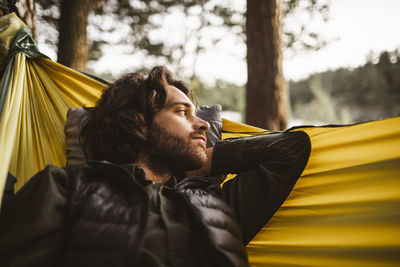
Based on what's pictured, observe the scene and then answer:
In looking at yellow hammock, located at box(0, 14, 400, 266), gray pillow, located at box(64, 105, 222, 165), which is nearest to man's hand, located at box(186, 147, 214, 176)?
gray pillow, located at box(64, 105, 222, 165)

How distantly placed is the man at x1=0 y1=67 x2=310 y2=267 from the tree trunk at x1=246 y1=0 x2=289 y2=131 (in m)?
1.58

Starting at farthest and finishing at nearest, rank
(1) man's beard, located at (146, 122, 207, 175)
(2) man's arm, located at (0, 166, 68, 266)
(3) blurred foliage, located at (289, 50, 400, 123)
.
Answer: (3) blurred foliage, located at (289, 50, 400, 123), (1) man's beard, located at (146, 122, 207, 175), (2) man's arm, located at (0, 166, 68, 266)

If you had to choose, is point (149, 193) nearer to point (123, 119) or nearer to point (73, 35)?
point (123, 119)

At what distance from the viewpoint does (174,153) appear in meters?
1.12

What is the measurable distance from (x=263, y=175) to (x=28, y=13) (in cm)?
196

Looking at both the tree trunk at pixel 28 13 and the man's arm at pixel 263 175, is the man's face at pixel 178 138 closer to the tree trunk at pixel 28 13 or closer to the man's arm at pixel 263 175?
the man's arm at pixel 263 175

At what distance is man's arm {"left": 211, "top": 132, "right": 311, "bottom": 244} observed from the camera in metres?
1.01

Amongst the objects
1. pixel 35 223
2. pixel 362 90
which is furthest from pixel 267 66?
pixel 362 90

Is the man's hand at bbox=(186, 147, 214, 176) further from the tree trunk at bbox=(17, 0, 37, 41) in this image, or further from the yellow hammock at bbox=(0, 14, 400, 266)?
the tree trunk at bbox=(17, 0, 37, 41)

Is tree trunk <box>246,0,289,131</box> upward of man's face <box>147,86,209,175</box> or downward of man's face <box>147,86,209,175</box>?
upward

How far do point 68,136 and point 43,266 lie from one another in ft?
2.51

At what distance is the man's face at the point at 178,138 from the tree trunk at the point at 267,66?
1657mm

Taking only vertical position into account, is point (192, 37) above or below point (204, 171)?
above

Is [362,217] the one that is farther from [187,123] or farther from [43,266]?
[43,266]
